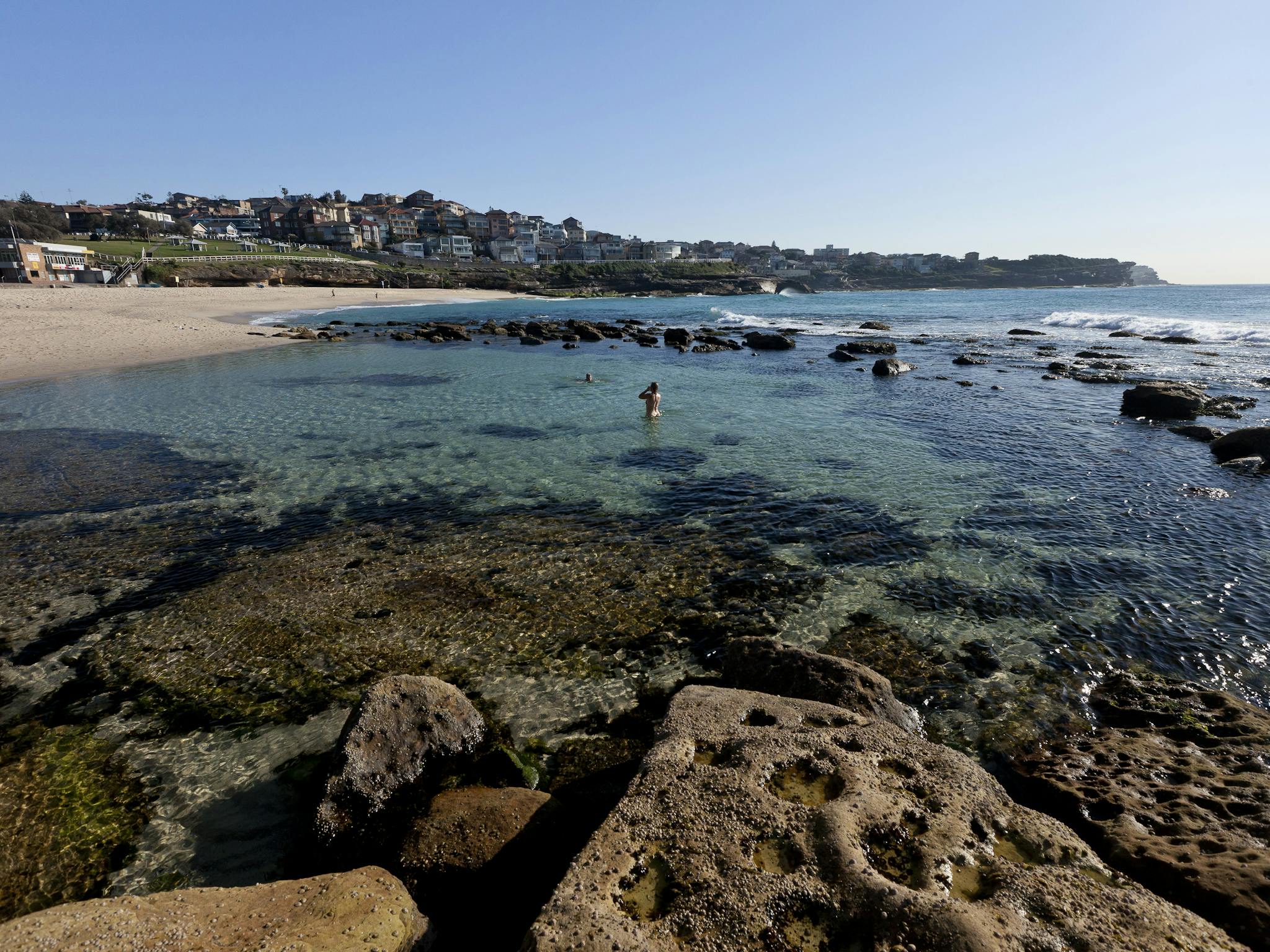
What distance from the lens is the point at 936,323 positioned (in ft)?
227

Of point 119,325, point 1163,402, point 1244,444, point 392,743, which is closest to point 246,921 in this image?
point 392,743

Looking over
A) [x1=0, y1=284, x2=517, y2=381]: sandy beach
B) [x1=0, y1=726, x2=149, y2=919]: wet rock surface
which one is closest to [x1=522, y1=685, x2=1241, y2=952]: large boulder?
[x1=0, y1=726, x2=149, y2=919]: wet rock surface

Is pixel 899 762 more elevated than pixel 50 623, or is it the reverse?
pixel 899 762

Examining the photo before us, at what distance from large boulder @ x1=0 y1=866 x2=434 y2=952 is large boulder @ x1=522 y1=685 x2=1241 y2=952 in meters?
1.54

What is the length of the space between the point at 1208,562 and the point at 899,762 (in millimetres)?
10191

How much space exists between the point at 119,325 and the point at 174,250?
8540 centimetres

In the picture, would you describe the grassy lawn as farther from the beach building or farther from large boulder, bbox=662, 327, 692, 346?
large boulder, bbox=662, 327, 692, 346

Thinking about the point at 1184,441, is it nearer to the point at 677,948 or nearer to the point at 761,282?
the point at 677,948

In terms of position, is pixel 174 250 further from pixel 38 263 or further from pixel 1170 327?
pixel 1170 327

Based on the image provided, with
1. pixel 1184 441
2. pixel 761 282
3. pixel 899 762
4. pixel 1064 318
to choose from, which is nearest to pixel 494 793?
pixel 899 762

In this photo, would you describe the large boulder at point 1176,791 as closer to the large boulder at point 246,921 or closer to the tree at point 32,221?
the large boulder at point 246,921

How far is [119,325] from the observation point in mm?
44969

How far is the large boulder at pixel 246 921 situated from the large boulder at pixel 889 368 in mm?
34279

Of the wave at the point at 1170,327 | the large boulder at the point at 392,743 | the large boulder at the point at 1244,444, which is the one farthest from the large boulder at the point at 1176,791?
the wave at the point at 1170,327
